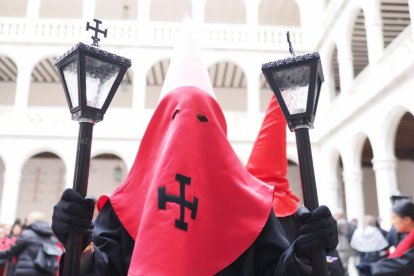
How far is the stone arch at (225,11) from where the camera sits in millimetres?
20344

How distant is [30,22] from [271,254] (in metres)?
17.2

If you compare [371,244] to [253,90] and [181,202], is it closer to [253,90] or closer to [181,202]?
[181,202]

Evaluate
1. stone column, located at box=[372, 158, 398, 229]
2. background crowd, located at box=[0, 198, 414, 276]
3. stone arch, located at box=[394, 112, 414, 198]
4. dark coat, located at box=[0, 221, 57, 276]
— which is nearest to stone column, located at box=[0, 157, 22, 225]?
background crowd, located at box=[0, 198, 414, 276]

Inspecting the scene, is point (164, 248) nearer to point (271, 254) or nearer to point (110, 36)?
point (271, 254)

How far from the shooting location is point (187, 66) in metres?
1.94

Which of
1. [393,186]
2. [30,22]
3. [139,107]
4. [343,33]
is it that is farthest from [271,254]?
[30,22]

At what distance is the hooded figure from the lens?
1454mm

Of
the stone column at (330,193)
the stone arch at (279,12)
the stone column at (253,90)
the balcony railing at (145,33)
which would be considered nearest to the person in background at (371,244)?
the stone column at (330,193)

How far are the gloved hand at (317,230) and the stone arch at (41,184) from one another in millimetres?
Result: 18194

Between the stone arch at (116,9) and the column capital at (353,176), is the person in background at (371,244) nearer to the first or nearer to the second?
the column capital at (353,176)

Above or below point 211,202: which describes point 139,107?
above

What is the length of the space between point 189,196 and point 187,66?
655 mm

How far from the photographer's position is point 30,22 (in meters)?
16.7

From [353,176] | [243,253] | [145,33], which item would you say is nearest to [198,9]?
[145,33]
